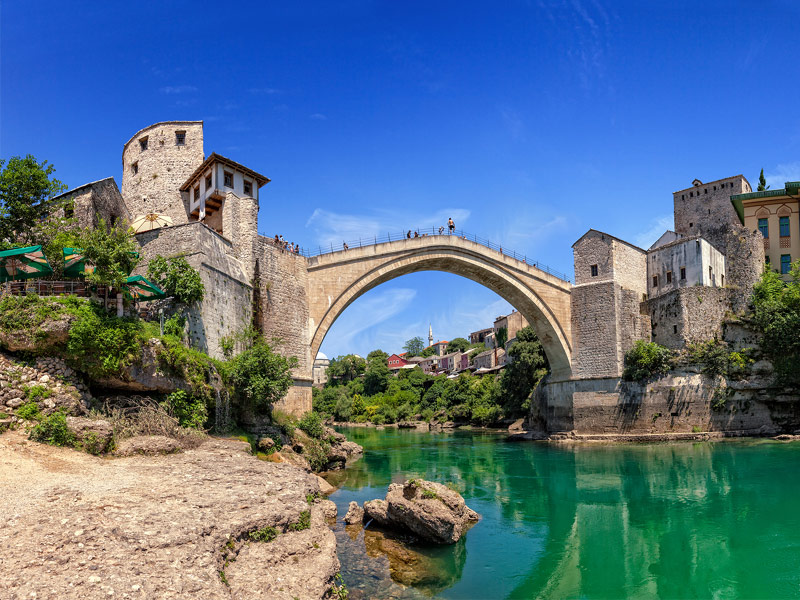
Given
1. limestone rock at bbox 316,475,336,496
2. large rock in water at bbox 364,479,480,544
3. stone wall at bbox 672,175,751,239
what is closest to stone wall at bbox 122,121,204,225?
limestone rock at bbox 316,475,336,496

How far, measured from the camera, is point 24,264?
11680mm

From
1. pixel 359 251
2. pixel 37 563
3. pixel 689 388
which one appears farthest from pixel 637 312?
pixel 37 563

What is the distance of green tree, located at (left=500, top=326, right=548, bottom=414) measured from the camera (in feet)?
116

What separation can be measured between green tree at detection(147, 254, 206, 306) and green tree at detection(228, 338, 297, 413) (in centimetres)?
223

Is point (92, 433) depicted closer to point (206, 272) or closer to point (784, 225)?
point (206, 272)

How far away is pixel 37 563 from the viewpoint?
5168 mm

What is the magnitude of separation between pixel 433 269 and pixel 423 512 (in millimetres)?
18392

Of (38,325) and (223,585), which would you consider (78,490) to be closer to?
(223,585)

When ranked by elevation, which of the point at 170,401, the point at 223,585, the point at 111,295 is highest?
the point at 111,295

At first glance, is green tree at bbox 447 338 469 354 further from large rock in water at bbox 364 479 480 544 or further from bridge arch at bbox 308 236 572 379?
large rock in water at bbox 364 479 480 544

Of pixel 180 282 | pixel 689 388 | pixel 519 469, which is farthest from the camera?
pixel 689 388

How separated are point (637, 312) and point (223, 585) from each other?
2762 cm

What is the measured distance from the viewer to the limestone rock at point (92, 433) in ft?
30.8

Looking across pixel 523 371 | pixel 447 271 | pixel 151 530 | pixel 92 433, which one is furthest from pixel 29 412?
pixel 523 371
